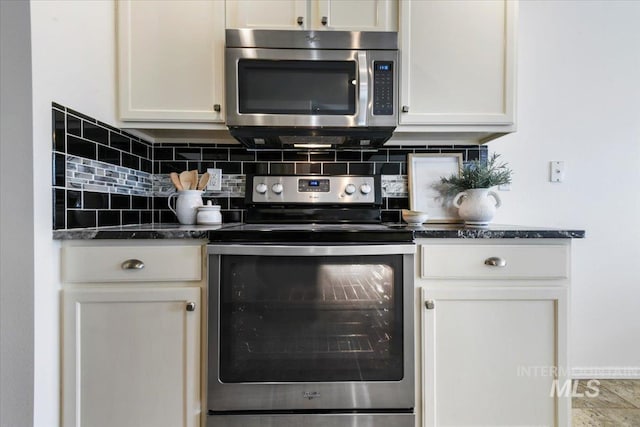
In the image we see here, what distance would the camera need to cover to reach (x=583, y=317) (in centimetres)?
182

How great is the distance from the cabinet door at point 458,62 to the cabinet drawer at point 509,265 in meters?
0.62

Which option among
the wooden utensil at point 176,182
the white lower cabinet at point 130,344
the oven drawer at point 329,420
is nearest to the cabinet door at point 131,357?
the white lower cabinet at point 130,344

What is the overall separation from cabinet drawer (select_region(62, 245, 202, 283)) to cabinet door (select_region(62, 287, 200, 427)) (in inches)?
1.8

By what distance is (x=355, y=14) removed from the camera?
1.42 m

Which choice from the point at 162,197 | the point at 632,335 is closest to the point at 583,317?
the point at 632,335

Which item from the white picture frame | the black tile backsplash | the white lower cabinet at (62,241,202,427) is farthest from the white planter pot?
the black tile backsplash

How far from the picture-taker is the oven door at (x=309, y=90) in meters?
1.39

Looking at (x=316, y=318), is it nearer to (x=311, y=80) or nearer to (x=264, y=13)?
(x=311, y=80)

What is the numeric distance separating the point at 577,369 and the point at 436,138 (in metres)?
1.57

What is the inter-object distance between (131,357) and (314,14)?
5.21 ft

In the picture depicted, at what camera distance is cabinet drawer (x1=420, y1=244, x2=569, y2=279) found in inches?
46.9

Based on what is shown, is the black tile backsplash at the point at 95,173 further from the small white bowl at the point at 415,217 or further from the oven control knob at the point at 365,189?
the small white bowl at the point at 415,217

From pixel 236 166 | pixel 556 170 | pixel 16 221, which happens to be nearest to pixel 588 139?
pixel 556 170

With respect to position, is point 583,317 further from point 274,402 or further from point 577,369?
point 274,402
